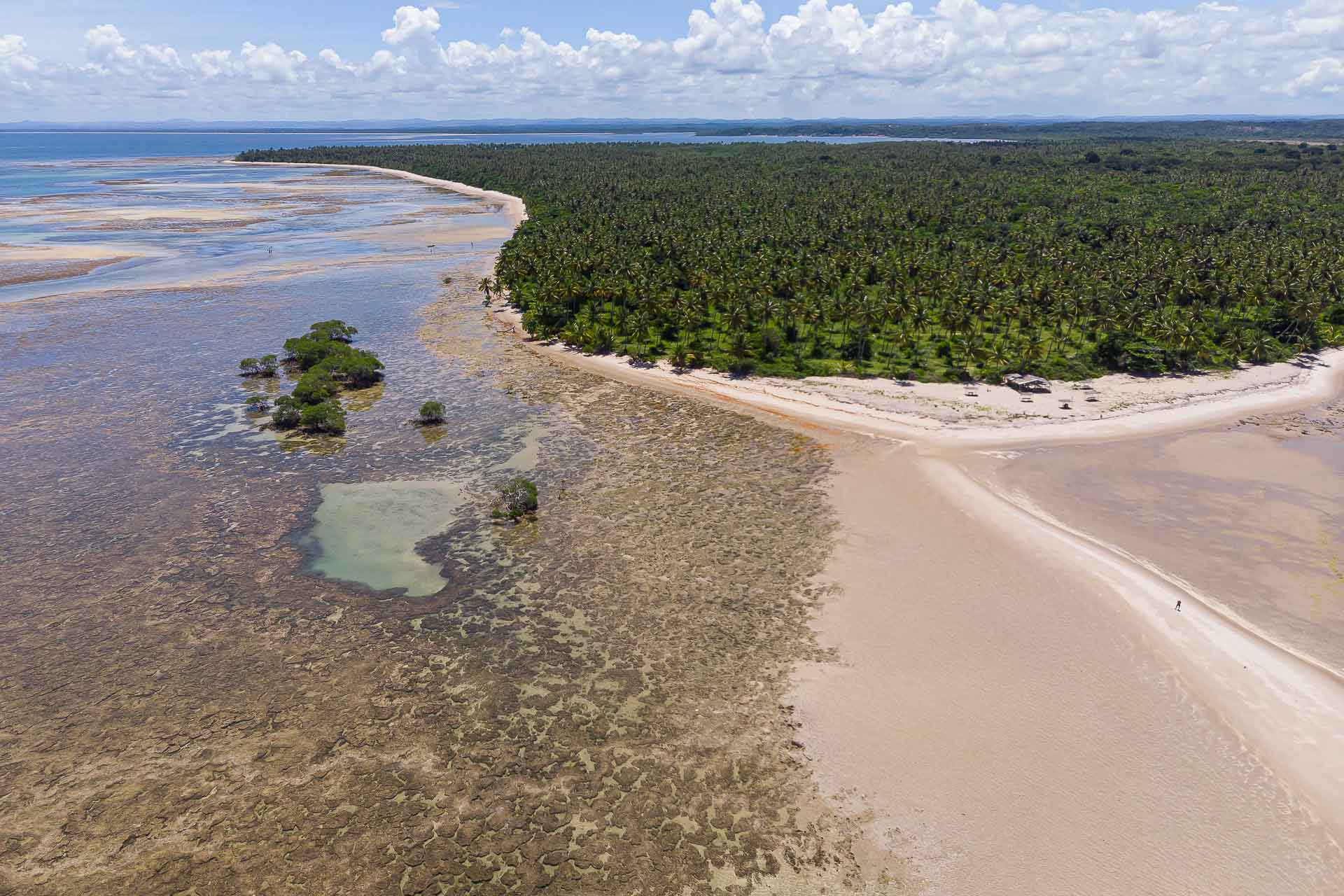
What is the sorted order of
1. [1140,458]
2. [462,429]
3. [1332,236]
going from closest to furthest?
1. [1140,458]
2. [462,429]
3. [1332,236]

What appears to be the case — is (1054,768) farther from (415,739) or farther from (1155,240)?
(1155,240)

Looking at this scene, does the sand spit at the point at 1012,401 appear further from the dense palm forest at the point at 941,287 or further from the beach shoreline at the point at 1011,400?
the dense palm forest at the point at 941,287

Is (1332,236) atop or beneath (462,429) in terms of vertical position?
atop

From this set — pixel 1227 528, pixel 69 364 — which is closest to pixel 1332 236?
pixel 1227 528

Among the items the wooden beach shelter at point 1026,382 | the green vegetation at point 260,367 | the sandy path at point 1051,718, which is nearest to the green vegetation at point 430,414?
the green vegetation at point 260,367

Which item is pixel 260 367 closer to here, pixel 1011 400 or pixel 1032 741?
pixel 1011 400

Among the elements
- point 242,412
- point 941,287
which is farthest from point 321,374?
point 941,287
